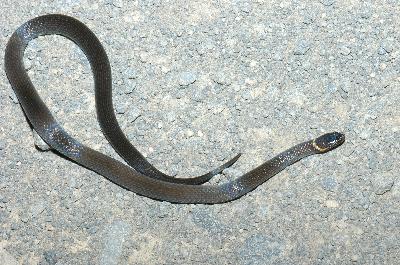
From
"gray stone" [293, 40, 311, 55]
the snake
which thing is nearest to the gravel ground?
"gray stone" [293, 40, 311, 55]

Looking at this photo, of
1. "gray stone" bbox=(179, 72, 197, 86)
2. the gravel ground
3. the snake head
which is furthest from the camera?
"gray stone" bbox=(179, 72, 197, 86)

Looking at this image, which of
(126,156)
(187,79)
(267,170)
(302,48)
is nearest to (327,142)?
(267,170)

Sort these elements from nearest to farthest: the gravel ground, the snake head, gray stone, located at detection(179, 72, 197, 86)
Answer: the gravel ground, the snake head, gray stone, located at detection(179, 72, 197, 86)

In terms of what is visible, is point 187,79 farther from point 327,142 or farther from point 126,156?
point 327,142

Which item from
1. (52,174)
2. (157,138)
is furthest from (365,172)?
(52,174)

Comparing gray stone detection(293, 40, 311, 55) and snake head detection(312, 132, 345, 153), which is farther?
gray stone detection(293, 40, 311, 55)

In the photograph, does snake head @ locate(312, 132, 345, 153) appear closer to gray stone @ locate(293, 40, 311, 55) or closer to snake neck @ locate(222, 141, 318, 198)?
snake neck @ locate(222, 141, 318, 198)
